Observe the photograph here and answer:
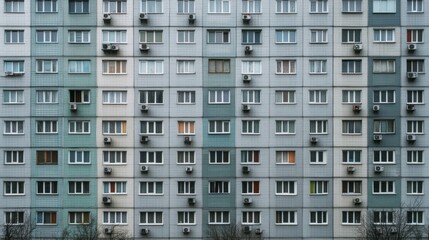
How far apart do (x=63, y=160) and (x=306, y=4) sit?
14.6 meters

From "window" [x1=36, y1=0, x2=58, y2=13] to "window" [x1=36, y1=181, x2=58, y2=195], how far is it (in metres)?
8.65

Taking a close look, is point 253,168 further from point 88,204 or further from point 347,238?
point 88,204

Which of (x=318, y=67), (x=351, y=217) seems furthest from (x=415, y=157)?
(x=318, y=67)

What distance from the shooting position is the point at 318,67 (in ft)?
109

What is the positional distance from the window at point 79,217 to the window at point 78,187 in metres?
1.11

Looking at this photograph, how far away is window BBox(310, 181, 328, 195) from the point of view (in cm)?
3309

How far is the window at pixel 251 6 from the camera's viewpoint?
33.1 m

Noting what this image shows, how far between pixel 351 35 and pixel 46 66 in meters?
15.5

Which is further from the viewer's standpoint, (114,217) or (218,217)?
(218,217)


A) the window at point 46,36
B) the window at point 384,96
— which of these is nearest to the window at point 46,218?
the window at point 46,36

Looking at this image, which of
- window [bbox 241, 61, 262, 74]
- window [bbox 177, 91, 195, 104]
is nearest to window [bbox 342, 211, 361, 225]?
window [bbox 241, 61, 262, 74]

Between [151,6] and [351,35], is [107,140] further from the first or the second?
[351,35]

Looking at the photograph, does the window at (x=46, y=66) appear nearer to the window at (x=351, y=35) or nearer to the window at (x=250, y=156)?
the window at (x=250, y=156)

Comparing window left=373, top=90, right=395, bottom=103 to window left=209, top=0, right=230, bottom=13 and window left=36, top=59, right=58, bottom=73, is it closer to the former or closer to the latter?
window left=209, top=0, right=230, bottom=13
